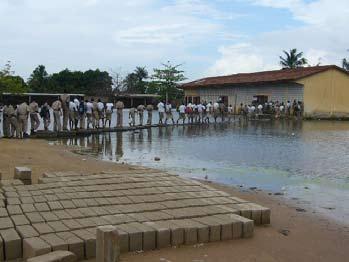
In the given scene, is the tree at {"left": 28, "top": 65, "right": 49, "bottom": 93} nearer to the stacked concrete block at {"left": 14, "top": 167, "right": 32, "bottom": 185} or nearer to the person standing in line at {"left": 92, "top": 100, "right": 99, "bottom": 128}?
the person standing in line at {"left": 92, "top": 100, "right": 99, "bottom": 128}

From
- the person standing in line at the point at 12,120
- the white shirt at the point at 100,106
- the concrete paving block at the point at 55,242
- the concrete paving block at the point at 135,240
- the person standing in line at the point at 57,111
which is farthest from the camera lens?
the white shirt at the point at 100,106

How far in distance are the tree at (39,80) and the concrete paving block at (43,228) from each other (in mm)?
56291

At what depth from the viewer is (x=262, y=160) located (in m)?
15.3

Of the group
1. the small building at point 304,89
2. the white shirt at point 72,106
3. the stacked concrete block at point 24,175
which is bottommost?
the stacked concrete block at point 24,175

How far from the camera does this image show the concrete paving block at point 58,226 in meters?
5.73

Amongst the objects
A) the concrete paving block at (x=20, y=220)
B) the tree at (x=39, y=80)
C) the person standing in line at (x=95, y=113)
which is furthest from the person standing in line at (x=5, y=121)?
the tree at (x=39, y=80)

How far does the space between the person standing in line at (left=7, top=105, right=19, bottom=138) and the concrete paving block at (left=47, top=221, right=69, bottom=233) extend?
50.3ft

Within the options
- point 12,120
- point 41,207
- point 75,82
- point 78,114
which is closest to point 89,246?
point 41,207

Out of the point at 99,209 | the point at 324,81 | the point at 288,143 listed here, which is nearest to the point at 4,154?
the point at 99,209

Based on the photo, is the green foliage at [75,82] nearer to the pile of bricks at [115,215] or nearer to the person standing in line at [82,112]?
the person standing in line at [82,112]

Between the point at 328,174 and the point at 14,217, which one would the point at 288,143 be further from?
the point at 14,217

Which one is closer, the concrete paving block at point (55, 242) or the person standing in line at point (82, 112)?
the concrete paving block at point (55, 242)

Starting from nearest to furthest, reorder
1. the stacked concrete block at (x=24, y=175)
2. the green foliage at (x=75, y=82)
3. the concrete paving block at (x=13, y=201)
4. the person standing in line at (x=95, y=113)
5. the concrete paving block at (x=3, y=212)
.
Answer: the concrete paving block at (x=3, y=212)
the concrete paving block at (x=13, y=201)
the stacked concrete block at (x=24, y=175)
the person standing in line at (x=95, y=113)
the green foliage at (x=75, y=82)

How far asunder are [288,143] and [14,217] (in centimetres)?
1582
